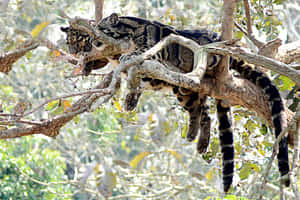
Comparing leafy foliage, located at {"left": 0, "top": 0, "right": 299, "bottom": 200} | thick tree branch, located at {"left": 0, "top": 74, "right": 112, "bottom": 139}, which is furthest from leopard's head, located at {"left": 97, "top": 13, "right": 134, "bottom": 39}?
thick tree branch, located at {"left": 0, "top": 74, "right": 112, "bottom": 139}

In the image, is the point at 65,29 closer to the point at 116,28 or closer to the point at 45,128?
the point at 116,28

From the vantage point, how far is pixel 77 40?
3.54 meters

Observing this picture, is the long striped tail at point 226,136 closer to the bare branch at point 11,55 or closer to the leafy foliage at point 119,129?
the leafy foliage at point 119,129

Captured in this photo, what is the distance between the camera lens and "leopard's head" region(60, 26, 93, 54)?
3492 millimetres

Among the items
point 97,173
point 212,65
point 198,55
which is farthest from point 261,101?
point 97,173

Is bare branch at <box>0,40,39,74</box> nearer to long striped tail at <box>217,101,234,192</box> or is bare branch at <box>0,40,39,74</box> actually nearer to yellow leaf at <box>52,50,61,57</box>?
yellow leaf at <box>52,50,61,57</box>

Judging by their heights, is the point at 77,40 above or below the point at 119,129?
above

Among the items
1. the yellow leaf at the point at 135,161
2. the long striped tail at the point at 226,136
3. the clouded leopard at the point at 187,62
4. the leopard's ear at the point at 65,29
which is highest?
the leopard's ear at the point at 65,29

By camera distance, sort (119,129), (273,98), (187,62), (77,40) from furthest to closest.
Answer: (119,129)
(77,40)
(187,62)
(273,98)

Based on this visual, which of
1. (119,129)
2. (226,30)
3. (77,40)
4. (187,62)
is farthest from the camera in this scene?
(119,129)

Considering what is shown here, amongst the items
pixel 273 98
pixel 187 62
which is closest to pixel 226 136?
pixel 273 98

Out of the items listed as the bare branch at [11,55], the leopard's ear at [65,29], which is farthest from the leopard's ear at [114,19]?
the bare branch at [11,55]

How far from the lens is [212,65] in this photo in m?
3.05

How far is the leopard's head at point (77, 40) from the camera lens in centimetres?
349
